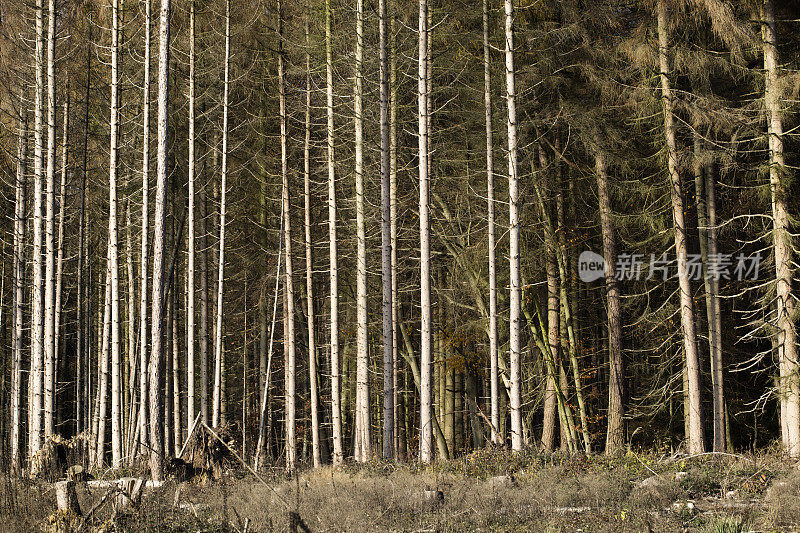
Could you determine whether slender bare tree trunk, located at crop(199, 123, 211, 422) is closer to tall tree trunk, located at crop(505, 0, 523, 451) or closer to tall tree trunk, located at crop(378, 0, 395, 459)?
Answer: tall tree trunk, located at crop(378, 0, 395, 459)

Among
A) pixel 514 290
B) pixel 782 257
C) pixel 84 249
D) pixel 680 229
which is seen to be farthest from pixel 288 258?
pixel 782 257

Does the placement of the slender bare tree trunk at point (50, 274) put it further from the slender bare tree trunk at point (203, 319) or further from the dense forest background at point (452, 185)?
the slender bare tree trunk at point (203, 319)

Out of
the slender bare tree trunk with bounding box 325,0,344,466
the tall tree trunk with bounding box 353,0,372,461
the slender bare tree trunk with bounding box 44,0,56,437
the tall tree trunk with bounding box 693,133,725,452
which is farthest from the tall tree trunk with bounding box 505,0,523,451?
the slender bare tree trunk with bounding box 44,0,56,437

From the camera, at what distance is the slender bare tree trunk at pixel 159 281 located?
979cm

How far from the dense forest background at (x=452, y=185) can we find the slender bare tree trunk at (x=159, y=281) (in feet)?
0.11

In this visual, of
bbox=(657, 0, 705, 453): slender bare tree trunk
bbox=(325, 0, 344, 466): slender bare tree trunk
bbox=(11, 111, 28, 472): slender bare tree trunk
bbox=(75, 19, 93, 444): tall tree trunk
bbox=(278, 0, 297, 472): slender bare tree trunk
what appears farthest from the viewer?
bbox=(278, 0, 297, 472): slender bare tree trunk

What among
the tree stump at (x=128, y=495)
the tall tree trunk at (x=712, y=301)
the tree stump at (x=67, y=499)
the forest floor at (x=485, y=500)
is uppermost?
the tall tree trunk at (x=712, y=301)

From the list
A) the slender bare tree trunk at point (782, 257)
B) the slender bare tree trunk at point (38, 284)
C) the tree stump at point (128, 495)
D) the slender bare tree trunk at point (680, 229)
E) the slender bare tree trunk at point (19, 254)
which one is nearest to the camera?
the tree stump at point (128, 495)

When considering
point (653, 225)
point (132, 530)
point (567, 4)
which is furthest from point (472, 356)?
point (132, 530)

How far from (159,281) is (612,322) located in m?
8.69

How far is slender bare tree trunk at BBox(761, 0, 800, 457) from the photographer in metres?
12.0

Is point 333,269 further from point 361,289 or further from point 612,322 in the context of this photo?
point 612,322

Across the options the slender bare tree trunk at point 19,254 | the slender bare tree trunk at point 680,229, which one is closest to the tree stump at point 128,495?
the slender bare tree trunk at point 19,254

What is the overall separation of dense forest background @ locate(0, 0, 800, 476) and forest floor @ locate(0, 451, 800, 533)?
5.75 feet
